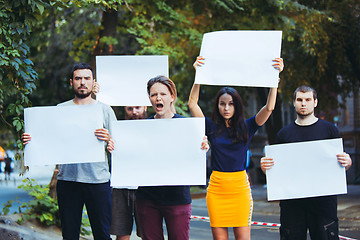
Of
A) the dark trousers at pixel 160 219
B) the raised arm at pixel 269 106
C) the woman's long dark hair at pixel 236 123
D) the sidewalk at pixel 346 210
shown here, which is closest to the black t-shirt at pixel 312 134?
the raised arm at pixel 269 106

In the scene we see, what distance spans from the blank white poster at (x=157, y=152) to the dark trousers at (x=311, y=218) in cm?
98

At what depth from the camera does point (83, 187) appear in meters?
5.05

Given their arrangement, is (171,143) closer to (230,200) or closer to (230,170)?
(230,170)

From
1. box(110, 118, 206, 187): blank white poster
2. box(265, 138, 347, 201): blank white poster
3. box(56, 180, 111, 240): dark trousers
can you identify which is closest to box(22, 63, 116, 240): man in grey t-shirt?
box(56, 180, 111, 240): dark trousers

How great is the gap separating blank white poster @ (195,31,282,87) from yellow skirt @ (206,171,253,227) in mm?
793

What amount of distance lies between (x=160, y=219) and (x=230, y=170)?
0.72m

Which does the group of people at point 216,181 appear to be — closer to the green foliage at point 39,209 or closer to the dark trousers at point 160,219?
the dark trousers at point 160,219

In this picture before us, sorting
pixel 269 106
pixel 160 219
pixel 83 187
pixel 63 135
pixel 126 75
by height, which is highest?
pixel 126 75

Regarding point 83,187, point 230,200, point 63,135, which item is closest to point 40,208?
point 83,187

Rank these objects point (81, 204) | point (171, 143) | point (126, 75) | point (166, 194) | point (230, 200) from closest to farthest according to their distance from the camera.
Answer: point (166, 194), point (171, 143), point (230, 200), point (81, 204), point (126, 75)

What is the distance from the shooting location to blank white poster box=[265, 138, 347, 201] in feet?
A: 15.8

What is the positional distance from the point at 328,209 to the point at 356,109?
20.0 metres

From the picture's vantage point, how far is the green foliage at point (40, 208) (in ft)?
25.4

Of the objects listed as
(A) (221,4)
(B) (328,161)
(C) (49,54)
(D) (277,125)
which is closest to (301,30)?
(A) (221,4)
